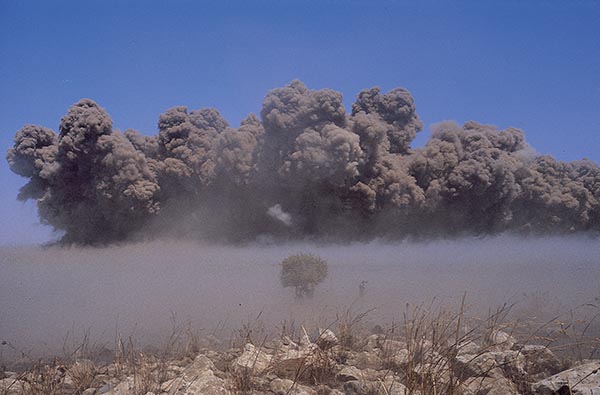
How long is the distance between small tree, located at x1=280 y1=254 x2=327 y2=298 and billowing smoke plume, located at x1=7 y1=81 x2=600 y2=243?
6.84 m

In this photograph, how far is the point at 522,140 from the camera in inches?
1054

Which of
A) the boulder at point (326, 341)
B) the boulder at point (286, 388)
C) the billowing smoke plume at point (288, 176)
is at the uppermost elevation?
the billowing smoke plume at point (288, 176)

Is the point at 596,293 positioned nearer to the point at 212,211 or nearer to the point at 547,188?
the point at 547,188

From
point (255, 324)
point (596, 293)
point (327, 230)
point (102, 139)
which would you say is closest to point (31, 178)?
point (102, 139)

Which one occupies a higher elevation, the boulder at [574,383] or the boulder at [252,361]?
the boulder at [574,383]

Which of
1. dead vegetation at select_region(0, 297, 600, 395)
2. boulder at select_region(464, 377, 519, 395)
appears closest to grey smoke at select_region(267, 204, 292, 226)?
dead vegetation at select_region(0, 297, 600, 395)

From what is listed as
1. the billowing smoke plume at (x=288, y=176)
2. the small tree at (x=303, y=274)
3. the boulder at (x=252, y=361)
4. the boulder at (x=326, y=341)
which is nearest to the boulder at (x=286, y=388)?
the boulder at (x=252, y=361)

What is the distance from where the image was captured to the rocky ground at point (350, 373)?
14.6 ft

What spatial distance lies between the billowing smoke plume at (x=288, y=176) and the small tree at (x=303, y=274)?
6836 mm

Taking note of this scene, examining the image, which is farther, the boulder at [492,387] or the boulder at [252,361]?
the boulder at [252,361]

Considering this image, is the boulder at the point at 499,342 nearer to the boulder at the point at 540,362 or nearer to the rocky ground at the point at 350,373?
the rocky ground at the point at 350,373

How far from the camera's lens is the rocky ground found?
4441mm

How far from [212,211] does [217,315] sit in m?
12.5

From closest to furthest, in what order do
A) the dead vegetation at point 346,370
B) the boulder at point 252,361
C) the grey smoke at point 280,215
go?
the dead vegetation at point 346,370, the boulder at point 252,361, the grey smoke at point 280,215
